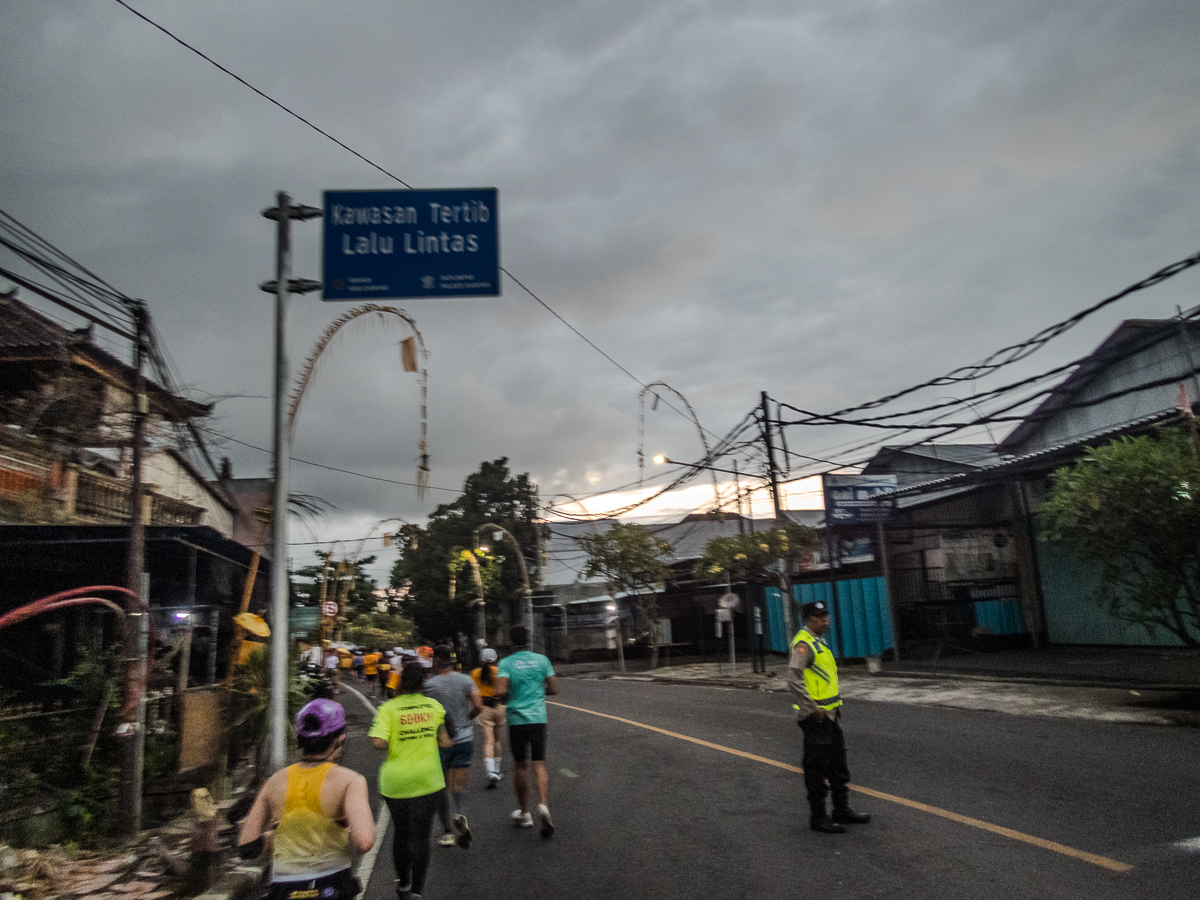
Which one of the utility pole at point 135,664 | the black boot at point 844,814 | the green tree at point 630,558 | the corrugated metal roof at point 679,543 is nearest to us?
the black boot at point 844,814

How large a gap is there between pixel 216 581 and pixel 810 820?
15285mm

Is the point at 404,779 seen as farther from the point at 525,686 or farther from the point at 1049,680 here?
the point at 1049,680

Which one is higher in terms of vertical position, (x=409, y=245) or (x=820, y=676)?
(x=409, y=245)

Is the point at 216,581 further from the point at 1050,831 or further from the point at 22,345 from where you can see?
the point at 1050,831

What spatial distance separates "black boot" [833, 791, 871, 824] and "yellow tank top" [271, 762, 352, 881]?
4.40 meters

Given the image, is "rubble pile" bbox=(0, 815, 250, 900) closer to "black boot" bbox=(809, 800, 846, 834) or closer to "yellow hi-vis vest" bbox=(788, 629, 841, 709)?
"black boot" bbox=(809, 800, 846, 834)

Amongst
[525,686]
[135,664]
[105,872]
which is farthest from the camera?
[135,664]

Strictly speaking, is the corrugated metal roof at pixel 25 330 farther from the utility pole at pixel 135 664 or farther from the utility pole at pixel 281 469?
the utility pole at pixel 281 469

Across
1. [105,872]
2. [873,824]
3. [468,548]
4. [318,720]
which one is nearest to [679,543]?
[468,548]

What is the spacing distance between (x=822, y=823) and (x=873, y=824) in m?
0.47

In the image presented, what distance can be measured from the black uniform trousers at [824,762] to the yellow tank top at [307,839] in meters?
4.10

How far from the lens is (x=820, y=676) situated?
6.68 m

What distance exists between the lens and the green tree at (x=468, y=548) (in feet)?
170

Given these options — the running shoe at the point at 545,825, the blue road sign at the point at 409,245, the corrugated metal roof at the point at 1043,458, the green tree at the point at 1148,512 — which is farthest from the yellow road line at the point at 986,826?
the corrugated metal roof at the point at 1043,458
